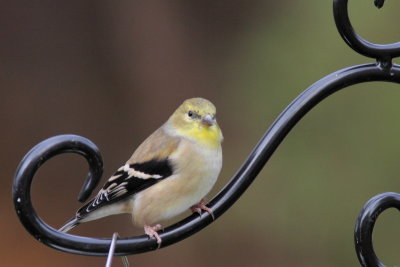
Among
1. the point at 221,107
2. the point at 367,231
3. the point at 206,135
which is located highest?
the point at 221,107

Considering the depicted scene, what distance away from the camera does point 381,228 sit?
330 centimetres

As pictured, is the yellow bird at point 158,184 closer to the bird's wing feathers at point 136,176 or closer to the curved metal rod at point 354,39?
the bird's wing feathers at point 136,176

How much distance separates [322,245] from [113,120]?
109 centimetres

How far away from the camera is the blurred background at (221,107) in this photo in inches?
130

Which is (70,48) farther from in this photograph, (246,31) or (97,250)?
(97,250)

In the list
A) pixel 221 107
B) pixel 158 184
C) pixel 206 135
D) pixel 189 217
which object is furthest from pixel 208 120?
pixel 221 107

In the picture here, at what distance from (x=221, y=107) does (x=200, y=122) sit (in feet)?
4.60

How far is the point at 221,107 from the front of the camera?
3.51m

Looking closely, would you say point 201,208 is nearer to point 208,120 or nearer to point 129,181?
point 129,181

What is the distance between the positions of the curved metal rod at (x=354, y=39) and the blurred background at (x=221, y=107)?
171 cm

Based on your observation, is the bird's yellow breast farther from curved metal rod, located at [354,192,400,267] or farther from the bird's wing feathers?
curved metal rod, located at [354,192,400,267]

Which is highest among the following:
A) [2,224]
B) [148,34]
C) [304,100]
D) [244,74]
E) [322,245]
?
[148,34]

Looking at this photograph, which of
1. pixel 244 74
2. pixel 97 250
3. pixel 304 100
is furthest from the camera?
pixel 244 74

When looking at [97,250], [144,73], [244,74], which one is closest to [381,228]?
[244,74]
